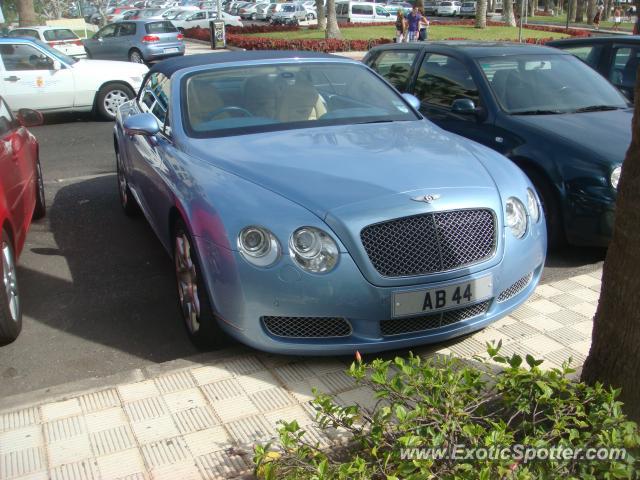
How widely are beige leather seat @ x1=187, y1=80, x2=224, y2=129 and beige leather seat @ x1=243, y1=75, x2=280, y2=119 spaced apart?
0.21 m

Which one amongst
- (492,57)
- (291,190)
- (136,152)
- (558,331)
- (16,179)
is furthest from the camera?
(492,57)

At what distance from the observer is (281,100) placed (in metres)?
4.97

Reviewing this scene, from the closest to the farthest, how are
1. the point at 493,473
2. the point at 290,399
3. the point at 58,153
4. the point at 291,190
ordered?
the point at 493,473 < the point at 290,399 < the point at 291,190 < the point at 58,153

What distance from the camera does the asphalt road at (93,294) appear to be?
4.03 meters

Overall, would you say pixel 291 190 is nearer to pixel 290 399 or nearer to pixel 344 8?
pixel 290 399

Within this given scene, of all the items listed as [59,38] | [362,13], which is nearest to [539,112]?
[59,38]

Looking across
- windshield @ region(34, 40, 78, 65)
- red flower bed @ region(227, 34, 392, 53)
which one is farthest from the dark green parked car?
red flower bed @ region(227, 34, 392, 53)

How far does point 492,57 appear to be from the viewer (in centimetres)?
662

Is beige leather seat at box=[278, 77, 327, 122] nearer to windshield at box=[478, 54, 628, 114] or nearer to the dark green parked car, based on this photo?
the dark green parked car

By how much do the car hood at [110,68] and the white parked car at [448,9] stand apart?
49.3 metres

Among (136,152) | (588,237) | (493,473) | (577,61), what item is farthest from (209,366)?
(577,61)

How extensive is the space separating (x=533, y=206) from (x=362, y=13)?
4433 centimetres

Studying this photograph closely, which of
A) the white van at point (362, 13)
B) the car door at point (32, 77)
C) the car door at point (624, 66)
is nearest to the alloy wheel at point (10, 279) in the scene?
the car door at point (624, 66)

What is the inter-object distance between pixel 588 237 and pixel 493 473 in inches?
126
